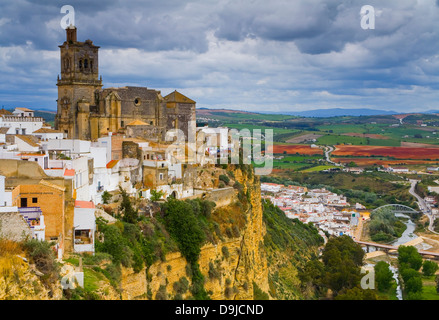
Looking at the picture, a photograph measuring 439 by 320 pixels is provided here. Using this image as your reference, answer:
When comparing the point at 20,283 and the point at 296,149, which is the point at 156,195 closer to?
the point at 20,283

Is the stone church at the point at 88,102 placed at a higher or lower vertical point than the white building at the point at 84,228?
higher

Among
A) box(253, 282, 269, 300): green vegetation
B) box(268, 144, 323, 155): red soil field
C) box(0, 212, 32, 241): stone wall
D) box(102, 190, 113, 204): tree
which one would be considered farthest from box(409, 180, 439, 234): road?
box(0, 212, 32, 241): stone wall

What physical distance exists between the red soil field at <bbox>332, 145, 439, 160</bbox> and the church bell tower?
97769 mm

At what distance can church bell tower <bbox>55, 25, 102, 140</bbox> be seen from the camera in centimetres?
3375

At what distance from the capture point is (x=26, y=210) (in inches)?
617

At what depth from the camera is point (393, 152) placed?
424 ft

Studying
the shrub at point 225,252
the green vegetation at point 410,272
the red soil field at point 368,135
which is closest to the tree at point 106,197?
the shrub at point 225,252

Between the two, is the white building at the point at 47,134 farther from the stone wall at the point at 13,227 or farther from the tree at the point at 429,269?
the tree at the point at 429,269

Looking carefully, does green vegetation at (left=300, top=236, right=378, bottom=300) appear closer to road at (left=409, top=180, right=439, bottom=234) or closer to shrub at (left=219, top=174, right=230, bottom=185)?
shrub at (left=219, top=174, right=230, bottom=185)

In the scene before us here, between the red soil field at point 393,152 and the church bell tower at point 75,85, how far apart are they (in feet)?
321

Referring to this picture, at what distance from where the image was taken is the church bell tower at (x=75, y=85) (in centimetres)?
3375

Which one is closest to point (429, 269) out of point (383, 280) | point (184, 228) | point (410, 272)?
point (410, 272)
